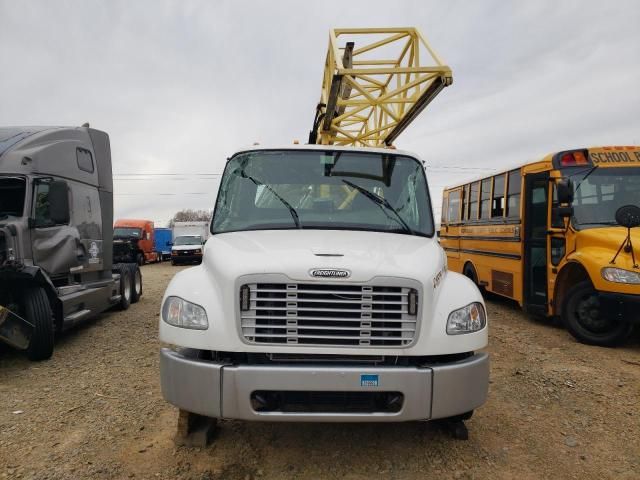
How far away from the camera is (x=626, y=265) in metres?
5.60

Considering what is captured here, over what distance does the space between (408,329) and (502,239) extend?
6.23 metres

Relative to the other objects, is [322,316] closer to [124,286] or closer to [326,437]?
[326,437]

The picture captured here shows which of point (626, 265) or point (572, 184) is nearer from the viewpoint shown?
point (626, 265)

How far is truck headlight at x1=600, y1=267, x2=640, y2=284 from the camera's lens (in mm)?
5532

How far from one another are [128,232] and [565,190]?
22.8m

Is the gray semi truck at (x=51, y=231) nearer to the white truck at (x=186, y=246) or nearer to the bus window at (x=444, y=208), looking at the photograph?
the bus window at (x=444, y=208)

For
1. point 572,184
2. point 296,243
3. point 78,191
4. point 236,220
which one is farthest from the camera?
point 78,191

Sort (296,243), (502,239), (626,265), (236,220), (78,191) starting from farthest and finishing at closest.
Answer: (502,239) → (78,191) → (626,265) → (236,220) → (296,243)

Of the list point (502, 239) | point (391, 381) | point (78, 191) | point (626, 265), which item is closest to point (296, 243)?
point (391, 381)

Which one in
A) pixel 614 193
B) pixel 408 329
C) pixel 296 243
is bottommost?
pixel 408 329

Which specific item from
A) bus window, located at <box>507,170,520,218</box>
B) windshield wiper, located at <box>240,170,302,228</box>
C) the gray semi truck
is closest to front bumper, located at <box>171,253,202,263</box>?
the gray semi truck

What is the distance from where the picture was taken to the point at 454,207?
11.3 metres

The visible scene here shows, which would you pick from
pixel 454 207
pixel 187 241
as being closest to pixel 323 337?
pixel 454 207

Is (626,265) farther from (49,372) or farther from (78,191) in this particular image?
(78,191)
